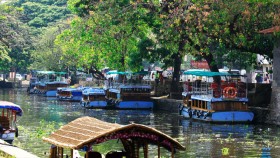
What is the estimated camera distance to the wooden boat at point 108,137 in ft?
52.2

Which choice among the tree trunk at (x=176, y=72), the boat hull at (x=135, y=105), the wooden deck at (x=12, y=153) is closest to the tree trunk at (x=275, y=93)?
the tree trunk at (x=176, y=72)

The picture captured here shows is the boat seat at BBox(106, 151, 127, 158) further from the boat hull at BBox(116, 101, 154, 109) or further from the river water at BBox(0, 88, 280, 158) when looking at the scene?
the boat hull at BBox(116, 101, 154, 109)

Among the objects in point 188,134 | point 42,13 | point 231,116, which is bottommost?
point 188,134

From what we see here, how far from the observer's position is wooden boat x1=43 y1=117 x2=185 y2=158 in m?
15.9

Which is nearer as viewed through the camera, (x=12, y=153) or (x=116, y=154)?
(x=116, y=154)

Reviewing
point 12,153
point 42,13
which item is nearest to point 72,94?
point 12,153

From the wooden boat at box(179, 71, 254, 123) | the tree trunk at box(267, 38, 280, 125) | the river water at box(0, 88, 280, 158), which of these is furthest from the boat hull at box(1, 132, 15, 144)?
the tree trunk at box(267, 38, 280, 125)

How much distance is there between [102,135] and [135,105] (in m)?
37.8

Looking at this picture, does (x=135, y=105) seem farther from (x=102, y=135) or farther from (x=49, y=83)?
(x=102, y=135)

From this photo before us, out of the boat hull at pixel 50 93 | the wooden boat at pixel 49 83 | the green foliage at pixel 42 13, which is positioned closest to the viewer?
the boat hull at pixel 50 93

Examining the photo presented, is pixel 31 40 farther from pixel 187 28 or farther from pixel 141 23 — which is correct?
pixel 187 28

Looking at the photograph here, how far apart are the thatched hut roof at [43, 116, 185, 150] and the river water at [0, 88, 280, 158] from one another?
26.0 ft

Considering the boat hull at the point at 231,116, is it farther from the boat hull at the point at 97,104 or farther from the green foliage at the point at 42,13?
the green foliage at the point at 42,13

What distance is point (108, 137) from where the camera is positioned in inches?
629
